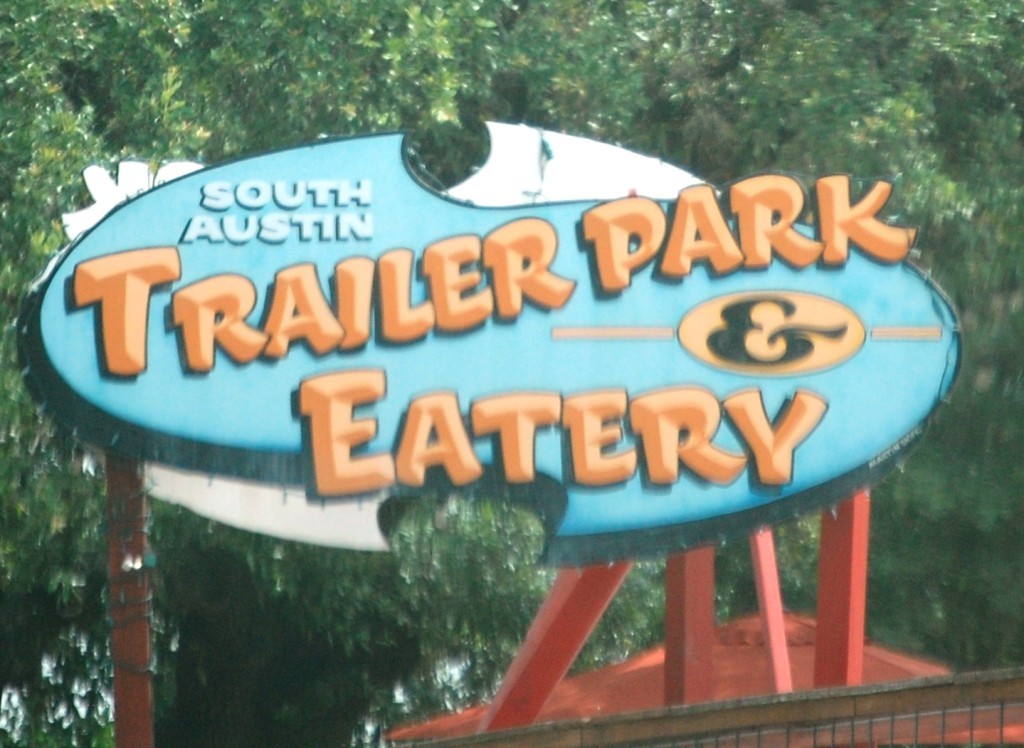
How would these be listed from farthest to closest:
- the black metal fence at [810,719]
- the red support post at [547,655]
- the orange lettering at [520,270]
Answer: the red support post at [547,655] → the orange lettering at [520,270] → the black metal fence at [810,719]

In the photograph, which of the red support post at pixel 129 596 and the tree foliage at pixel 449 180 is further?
the tree foliage at pixel 449 180

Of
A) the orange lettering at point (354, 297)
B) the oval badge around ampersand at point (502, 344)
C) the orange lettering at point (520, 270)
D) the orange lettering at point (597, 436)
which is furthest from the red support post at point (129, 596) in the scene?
the orange lettering at point (597, 436)

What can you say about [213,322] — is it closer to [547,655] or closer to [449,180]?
[547,655]

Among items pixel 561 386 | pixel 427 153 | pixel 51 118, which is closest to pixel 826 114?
pixel 427 153

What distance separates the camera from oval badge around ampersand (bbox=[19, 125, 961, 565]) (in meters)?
8.75

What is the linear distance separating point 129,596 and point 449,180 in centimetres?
418

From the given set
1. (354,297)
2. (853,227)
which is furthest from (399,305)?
(853,227)

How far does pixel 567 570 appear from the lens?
30.4ft

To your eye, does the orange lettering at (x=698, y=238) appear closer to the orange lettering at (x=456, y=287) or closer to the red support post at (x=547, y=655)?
the orange lettering at (x=456, y=287)

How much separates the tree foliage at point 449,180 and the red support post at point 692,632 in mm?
1626

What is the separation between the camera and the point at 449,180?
12.0 m

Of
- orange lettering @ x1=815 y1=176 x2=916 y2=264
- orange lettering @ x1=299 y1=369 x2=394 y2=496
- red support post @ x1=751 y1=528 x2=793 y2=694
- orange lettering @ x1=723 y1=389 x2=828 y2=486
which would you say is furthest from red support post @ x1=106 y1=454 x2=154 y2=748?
orange lettering @ x1=815 y1=176 x2=916 y2=264

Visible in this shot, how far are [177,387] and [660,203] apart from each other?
253 centimetres

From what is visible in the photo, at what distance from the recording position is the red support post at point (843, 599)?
9047 mm
